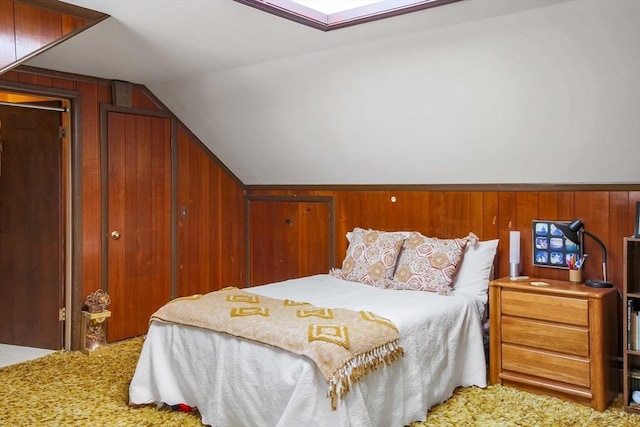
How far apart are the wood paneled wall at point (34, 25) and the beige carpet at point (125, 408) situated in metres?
1.84

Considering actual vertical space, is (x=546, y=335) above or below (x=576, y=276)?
below

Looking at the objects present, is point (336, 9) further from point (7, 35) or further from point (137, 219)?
Result: point (137, 219)

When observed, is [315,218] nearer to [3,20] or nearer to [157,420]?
[157,420]

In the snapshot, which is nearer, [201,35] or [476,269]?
[201,35]

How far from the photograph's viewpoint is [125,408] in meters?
3.22

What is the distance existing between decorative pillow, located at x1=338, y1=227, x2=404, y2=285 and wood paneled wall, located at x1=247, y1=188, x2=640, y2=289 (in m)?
0.32

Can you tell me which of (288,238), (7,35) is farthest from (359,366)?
(288,238)

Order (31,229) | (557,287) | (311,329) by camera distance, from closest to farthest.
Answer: (311,329)
(557,287)
(31,229)

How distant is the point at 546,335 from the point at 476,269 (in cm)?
64

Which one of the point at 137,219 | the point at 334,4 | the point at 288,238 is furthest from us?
the point at 288,238

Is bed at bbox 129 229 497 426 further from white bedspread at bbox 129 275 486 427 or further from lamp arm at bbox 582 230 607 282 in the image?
lamp arm at bbox 582 230 607 282

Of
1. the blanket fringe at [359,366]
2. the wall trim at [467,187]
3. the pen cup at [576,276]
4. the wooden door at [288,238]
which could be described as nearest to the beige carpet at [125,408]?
→ the blanket fringe at [359,366]

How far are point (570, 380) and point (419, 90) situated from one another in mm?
1896

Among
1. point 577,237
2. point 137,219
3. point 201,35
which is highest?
point 201,35
